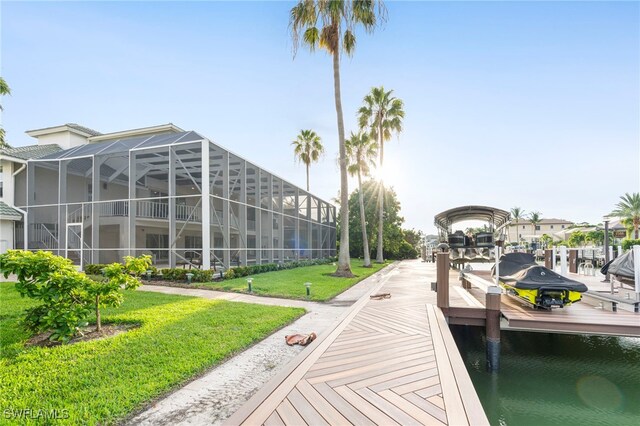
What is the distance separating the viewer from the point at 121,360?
170 inches

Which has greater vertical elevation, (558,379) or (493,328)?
(493,328)

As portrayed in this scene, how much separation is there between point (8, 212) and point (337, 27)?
1830 cm

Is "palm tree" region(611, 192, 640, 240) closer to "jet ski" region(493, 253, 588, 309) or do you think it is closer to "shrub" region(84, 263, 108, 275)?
"jet ski" region(493, 253, 588, 309)

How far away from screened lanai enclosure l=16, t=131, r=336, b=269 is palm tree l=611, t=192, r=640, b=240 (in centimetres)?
3897

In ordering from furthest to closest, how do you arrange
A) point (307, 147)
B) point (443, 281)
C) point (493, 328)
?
point (307, 147), point (443, 281), point (493, 328)

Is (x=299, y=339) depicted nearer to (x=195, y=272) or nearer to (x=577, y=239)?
(x=195, y=272)

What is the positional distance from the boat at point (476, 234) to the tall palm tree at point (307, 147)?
21305mm

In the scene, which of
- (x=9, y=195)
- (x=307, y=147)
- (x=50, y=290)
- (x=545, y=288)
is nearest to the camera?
(x=50, y=290)

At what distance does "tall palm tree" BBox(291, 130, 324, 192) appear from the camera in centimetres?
3353

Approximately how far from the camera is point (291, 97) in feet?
46.9

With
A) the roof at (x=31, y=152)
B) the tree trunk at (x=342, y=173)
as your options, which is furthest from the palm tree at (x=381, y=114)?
the roof at (x=31, y=152)

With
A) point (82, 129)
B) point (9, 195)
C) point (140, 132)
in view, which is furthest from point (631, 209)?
point (9, 195)

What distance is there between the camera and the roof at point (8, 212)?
1527cm

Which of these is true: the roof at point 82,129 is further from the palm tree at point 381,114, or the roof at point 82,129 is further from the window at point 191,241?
the palm tree at point 381,114
